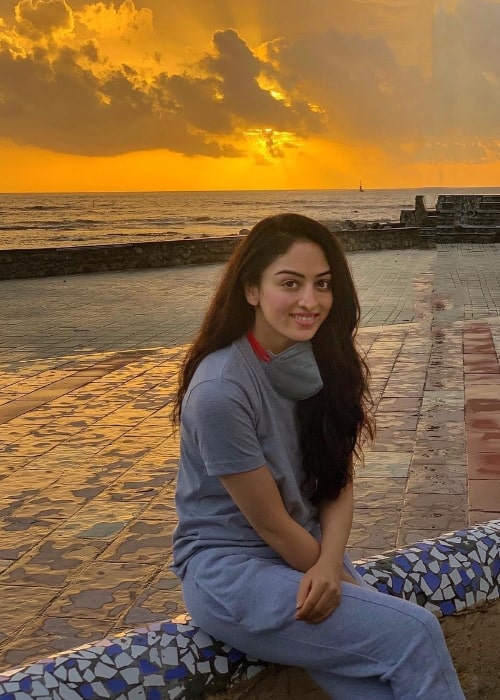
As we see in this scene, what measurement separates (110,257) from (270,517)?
18.9 m

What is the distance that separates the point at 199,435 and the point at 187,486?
20 cm

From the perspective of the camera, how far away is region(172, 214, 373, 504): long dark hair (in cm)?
214

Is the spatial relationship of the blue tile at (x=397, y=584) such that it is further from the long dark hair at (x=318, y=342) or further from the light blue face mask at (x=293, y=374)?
the light blue face mask at (x=293, y=374)

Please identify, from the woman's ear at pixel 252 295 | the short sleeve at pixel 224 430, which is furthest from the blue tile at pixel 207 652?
the woman's ear at pixel 252 295

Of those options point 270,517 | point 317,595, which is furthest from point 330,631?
point 270,517

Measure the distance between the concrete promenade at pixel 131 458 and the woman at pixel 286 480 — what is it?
1.17 meters

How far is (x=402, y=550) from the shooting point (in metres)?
2.53

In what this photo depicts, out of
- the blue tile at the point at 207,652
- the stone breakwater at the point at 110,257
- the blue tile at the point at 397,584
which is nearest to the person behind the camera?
the blue tile at the point at 207,652

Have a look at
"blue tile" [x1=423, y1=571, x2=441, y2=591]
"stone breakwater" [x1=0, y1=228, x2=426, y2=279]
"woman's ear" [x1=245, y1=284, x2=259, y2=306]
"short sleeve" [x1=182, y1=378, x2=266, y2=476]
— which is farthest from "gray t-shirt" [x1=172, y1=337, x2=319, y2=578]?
"stone breakwater" [x1=0, y1=228, x2=426, y2=279]

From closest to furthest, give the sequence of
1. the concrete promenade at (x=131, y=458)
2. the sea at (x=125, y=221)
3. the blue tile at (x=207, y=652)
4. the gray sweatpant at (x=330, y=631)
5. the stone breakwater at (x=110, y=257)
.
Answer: the gray sweatpant at (x=330, y=631), the blue tile at (x=207, y=652), the concrete promenade at (x=131, y=458), the stone breakwater at (x=110, y=257), the sea at (x=125, y=221)

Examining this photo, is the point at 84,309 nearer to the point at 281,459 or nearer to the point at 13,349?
the point at 13,349

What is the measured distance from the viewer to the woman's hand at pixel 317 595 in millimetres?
1879

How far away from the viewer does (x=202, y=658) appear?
2.04 metres

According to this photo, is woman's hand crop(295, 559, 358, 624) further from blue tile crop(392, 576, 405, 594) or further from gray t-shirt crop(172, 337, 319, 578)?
blue tile crop(392, 576, 405, 594)
